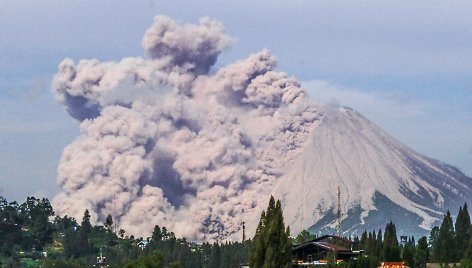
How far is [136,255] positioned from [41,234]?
30.4 metres

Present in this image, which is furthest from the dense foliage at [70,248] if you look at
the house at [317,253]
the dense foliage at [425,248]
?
the house at [317,253]

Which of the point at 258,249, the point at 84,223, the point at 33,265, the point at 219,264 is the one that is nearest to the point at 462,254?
the point at 219,264

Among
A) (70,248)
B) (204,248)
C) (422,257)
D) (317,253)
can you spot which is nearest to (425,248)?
(422,257)

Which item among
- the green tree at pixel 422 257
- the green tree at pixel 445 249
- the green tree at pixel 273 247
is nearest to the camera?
the green tree at pixel 273 247

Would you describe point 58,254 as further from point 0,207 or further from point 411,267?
point 411,267

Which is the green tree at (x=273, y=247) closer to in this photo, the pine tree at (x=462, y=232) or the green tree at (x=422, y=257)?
the green tree at (x=422, y=257)

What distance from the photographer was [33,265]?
175875 millimetres

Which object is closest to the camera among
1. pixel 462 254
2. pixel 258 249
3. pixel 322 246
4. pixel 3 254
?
pixel 258 249

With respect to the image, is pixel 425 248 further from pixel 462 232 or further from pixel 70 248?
pixel 70 248

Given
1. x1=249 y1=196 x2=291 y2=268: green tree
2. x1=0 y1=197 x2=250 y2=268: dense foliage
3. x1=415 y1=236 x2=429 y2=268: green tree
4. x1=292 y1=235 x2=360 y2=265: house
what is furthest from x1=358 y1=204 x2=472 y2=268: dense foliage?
x1=249 y1=196 x2=291 y2=268: green tree

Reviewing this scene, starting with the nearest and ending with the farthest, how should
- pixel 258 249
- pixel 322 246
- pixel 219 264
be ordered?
pixel 258 249, pixel 322 246, pixel 219 264

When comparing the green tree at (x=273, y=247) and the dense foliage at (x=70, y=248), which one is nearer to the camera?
the green tree at (x=273, y=247)

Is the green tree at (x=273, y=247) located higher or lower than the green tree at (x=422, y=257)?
lower

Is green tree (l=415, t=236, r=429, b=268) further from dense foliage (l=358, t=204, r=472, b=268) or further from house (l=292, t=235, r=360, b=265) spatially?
house (l=292, t=235, r=360, b=265)
